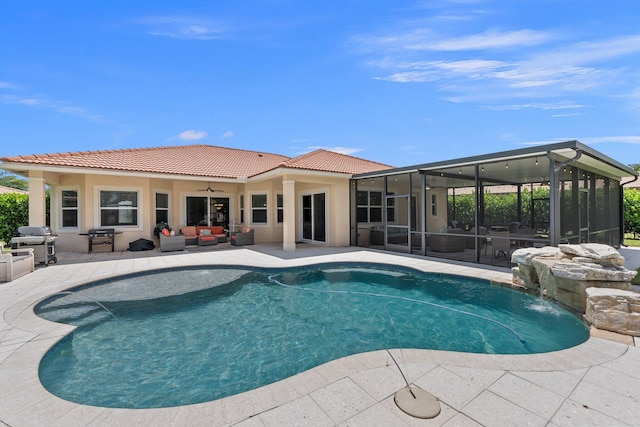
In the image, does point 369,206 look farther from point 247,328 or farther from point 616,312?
point 616,312

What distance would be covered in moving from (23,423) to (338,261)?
7622 millimetres

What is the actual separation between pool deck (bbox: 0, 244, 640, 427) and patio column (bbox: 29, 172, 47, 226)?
25.8ft

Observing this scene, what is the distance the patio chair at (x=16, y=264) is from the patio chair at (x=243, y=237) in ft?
22.1

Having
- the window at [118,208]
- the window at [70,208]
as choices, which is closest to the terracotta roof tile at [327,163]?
the window at [118,208]

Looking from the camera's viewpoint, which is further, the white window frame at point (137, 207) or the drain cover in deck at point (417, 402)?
the white window frame at point (137, 207)

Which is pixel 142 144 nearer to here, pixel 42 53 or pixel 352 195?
pixel 42 53

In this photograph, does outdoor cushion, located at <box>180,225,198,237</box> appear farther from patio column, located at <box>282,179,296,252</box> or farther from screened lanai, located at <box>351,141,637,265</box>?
screened lanai, located at <box>351,141,637,265</box>

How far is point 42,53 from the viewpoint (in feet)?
31.9

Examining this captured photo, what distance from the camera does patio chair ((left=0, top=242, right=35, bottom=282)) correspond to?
21.9ft

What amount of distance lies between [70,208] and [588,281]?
16.4 metres

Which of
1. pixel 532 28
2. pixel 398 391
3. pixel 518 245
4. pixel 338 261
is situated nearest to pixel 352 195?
pixel 338 261

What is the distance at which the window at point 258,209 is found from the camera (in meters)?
14.4

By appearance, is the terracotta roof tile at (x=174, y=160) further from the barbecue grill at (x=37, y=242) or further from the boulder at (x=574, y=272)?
the boulder at (x=574, y=272)

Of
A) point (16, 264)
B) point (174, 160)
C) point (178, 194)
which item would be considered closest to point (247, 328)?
point (16, 264)
